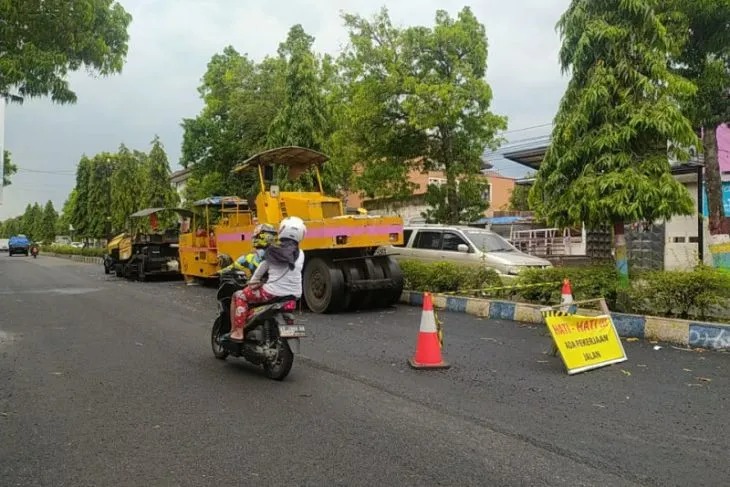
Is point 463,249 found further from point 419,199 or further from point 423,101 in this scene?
point 419,199

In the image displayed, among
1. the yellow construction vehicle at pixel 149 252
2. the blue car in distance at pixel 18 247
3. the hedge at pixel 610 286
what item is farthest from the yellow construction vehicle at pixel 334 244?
the blue car in distance at pixel 18 247

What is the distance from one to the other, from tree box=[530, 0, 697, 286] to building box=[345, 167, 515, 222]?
8710 millimetres

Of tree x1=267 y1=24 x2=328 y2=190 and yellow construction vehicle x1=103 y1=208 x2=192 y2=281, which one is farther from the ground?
tree x1=267 y1=24 x2=328 y2=190

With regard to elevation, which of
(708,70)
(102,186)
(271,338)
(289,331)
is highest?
(102,186)

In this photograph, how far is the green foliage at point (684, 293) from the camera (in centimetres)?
804

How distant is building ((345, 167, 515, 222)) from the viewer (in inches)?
1059

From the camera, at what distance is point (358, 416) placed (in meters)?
4.93

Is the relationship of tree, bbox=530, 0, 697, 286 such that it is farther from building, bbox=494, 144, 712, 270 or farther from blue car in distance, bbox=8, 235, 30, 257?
blue car in distance, bbox=8, 235, 30, 257

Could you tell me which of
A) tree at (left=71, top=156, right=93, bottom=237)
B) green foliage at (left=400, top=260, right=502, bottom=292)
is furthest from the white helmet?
tree at (left=71, top=156, right=93, bottom=237)

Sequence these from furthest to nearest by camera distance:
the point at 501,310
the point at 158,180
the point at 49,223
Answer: the point at 49,223 < the point at 158,180 < the point at 501,310

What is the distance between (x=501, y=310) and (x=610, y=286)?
1810mm

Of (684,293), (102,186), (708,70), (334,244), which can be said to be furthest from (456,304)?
(102,186)

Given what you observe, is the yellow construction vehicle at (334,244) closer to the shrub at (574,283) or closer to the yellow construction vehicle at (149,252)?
the shrub at (574,283)

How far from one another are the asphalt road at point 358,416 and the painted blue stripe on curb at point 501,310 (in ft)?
5.53
